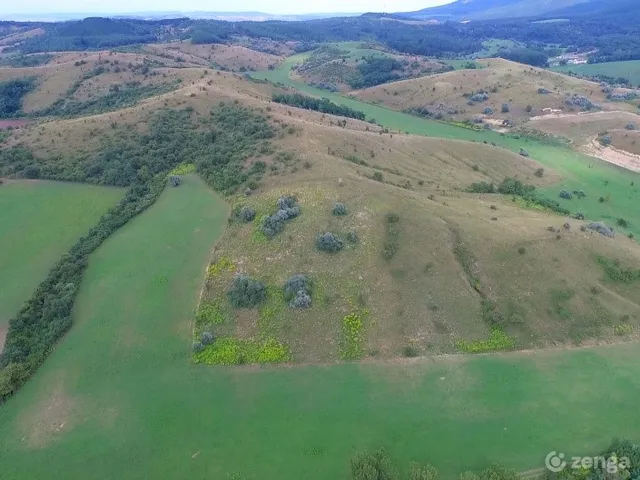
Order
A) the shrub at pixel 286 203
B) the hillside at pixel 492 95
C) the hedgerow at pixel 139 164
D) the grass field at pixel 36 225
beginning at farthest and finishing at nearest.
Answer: the hillside at pixel 492 95 → the shrub at pixel 286 203 → the hedgerow at pixel 139 164 → the grass field at pixel 36 225

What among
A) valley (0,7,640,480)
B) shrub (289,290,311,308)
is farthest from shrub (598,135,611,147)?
shrub (289,290,311,308)

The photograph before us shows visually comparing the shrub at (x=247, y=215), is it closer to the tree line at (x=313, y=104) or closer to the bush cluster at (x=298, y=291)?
the bush cluster at (x=298, y=291)

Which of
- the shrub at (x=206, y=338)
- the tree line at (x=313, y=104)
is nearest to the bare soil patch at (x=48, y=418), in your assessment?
the shrub at (x=206, y=338)

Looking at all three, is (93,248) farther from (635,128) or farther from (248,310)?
(635,128)

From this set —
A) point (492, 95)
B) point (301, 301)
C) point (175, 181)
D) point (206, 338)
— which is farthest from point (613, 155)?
point (206, 338)

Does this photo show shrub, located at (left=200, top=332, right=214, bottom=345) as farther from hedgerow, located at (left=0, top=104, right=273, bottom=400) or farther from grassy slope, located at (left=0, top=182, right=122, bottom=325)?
grassy slope, located at (left=0, top=182, right=122, bottom=325)

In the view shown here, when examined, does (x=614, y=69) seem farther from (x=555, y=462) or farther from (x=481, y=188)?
(x=555, y=462)
